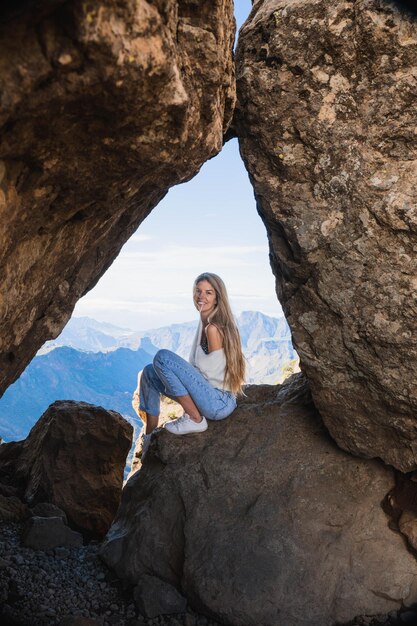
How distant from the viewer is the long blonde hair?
27.2ft

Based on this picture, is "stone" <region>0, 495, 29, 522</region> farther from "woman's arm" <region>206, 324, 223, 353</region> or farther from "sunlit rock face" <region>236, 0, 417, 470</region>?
"sunlit rock face" <region>236, 0, 417, 470</region>

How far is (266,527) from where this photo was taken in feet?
24.3

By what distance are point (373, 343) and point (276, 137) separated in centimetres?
297

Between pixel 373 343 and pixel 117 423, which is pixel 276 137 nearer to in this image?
pixel 373 343

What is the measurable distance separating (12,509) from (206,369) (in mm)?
4691

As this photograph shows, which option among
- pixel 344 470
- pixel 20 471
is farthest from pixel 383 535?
pixel 20 471

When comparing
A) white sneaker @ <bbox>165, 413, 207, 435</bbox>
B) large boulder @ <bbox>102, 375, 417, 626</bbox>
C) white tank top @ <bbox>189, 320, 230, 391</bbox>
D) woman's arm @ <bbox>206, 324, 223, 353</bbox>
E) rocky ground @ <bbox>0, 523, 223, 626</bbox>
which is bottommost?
rocky ground @ <bbox>0, 523, 223, 626</bbox>

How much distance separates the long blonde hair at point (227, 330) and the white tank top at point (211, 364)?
71 mm

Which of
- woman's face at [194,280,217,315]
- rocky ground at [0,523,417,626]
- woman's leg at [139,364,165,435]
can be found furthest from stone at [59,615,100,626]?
woman's face at [194,280,217,315]

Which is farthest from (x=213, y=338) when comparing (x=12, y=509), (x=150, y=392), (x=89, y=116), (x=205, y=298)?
(x=12, y=509)

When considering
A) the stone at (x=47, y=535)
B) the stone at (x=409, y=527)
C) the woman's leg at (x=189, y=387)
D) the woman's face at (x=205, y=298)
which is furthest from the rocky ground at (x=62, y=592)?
the woman's face at (x=205, y=298)

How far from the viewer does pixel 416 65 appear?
21.2 ft

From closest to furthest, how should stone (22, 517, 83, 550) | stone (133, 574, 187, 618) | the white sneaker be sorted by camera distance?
stone (133, 574, 187, 618)
the white sneaker
stone (22, 517, 83, 550)

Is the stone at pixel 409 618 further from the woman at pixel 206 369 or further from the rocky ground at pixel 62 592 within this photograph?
the woman at pixel 206 369
